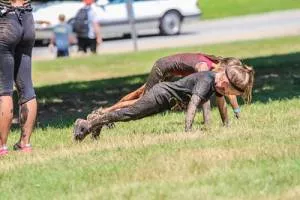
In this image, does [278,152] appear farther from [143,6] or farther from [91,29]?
[143,6]

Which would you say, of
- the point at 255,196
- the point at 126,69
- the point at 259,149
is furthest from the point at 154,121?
the point at 126,69

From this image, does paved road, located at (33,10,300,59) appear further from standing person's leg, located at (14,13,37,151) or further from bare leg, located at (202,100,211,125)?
standing person's leg, located at (14,13,37,151)

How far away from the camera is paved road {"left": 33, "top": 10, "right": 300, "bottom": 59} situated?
28.3 meters

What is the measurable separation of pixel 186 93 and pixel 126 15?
2309cm

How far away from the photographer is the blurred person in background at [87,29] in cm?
2469

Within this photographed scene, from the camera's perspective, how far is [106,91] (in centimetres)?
1559

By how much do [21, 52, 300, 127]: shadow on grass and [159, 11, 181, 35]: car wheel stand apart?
45.1 feet

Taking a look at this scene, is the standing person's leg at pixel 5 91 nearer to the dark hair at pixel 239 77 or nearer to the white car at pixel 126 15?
the dark hair at pixel 239 77

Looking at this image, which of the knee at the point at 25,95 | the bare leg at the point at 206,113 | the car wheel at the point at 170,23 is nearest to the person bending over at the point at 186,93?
the knee at the point at 25,95

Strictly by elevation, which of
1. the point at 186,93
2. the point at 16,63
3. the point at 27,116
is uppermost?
the point at 16,63

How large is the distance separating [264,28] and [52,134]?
74.3 ft

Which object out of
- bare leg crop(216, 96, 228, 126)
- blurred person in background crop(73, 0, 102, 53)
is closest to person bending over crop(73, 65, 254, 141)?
bare leg crop(216, 96, 228, 126)

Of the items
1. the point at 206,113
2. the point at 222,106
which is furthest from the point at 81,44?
the point at 222,106

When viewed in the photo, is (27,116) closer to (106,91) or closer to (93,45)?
(106,91)
